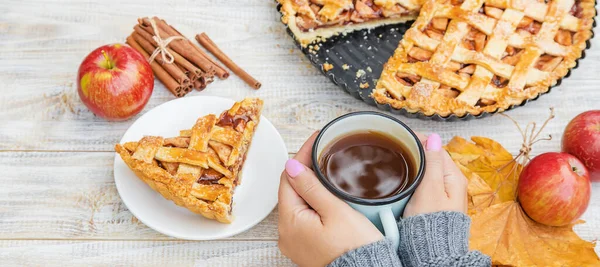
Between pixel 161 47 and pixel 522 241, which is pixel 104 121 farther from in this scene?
pixel 522 241

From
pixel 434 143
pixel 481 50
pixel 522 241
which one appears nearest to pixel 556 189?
pixel 522 241

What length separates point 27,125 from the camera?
1.57m

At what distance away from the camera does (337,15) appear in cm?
174

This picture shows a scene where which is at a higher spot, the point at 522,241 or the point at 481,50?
the point at 481,50

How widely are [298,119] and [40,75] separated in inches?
28.3

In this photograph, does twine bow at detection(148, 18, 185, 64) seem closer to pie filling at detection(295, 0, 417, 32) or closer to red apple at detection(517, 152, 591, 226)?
pie filling at detection(295, 0, 417, 32)

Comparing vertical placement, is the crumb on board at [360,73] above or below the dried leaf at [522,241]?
above

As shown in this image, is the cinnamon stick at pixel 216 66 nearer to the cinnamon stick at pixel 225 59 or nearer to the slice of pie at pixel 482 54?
the cinnamon stick at pixel 225 59

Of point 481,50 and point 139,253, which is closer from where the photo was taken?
point 139,253

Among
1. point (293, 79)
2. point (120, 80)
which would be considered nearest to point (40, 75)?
point (120, 80)

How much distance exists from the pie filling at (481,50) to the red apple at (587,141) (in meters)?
0.18

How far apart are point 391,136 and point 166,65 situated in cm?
75

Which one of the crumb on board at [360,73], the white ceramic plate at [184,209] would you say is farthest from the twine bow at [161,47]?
the crumb on board at [360,73]

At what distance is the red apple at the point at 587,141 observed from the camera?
1440mm
